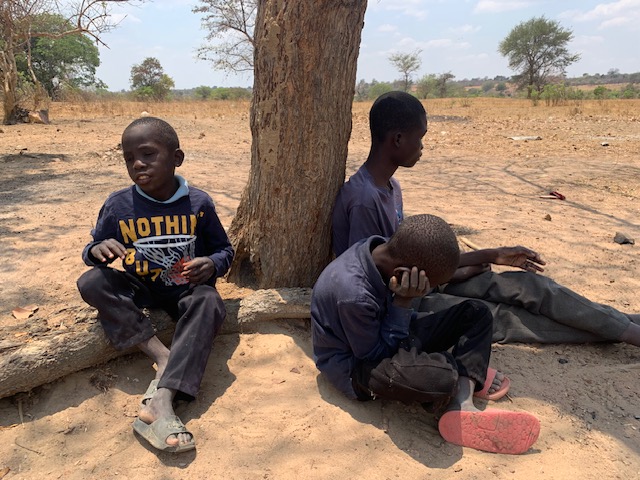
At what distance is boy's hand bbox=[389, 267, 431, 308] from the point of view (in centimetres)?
191

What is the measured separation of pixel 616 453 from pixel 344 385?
3.64 ft

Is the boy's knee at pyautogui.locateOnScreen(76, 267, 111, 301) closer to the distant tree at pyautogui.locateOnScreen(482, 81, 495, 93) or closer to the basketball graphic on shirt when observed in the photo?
the basketball graphic on shirt

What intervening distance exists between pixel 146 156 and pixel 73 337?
2.96 feet

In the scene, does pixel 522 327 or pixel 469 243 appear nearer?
pixel 522 327

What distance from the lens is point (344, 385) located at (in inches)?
85.4

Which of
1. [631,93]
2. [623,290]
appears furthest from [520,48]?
[623,290]

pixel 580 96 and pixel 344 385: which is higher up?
pixel 580 96

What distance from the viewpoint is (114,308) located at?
A: 2.24 meters

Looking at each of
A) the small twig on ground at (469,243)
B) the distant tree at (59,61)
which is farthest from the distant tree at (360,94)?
the small twig on ground at (469,243)

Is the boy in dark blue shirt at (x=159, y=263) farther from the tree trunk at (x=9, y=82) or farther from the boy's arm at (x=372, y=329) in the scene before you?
the tree trunk at (x=9, y=82)

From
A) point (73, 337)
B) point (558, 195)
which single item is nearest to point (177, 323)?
point (73, 337)

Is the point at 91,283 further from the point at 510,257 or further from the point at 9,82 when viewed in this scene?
the point at 9,82

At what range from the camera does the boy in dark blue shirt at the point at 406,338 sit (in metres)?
1.93

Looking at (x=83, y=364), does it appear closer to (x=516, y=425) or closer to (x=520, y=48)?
(x=516, y=425)
